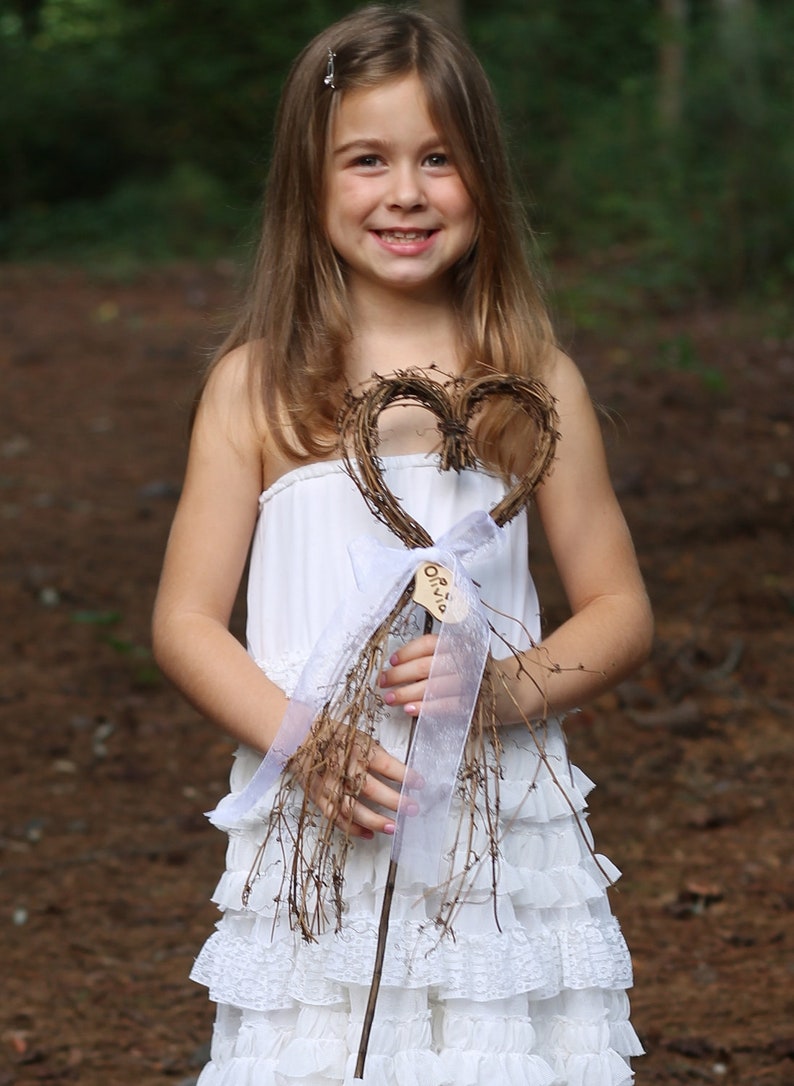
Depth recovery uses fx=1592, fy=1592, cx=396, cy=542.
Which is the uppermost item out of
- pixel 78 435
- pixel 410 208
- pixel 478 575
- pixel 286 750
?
pixel 78 435

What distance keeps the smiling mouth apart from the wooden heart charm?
0.27 m

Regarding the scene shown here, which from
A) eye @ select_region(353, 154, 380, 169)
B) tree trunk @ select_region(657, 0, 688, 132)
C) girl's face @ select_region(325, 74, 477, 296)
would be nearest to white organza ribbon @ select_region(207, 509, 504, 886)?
girl's face @ select_region(325, 74, 477, 296)

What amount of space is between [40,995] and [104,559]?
348cm

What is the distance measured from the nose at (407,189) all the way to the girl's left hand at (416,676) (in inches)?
25.6

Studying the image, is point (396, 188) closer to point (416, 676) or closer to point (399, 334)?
point (399, 334)

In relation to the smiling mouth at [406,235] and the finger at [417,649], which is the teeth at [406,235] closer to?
the smiling mouth at [406,235]

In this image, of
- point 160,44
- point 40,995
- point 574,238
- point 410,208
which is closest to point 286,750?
point 410,208

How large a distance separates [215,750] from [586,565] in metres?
3.24

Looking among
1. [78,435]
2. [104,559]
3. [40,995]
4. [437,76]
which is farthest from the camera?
[78,435]

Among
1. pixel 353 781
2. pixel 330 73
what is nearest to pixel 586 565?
pixel 353 781

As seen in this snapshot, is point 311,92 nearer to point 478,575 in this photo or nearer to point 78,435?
point 478,575

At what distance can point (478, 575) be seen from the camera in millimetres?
2391

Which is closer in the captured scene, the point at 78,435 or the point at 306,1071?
the point at 306,1071

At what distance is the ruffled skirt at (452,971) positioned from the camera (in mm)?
2219
